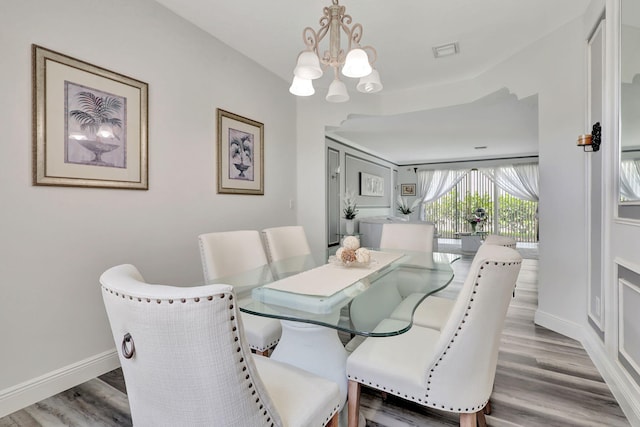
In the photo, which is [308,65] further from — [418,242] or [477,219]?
[477,219]

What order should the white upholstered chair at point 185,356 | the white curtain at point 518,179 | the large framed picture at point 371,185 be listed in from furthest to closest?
the white curtain at point 518,179
the large framed picture at point 371,185
the white upholstered chair at point 185,356

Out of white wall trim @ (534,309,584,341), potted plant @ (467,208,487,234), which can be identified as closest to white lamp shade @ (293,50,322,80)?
white wall trim @ (534,309,584,341)

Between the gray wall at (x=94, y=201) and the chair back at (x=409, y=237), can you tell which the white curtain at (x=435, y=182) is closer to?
Result: the chair back at (x=409, y=237)

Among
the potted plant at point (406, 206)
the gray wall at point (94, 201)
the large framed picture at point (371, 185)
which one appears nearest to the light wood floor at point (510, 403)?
the gray wall at point (94, 201)

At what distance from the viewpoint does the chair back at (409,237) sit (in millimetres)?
2768

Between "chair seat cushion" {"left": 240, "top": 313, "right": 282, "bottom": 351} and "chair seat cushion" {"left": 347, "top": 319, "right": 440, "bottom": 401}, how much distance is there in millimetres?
535

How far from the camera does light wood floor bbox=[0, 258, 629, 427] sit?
1.54m

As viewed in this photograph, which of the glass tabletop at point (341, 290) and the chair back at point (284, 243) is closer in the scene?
the glass tabletop at point (341, 290)

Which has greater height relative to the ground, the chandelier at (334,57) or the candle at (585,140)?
the chandelier at (334,57)

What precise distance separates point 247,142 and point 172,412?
267 centimetres

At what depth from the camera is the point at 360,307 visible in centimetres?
135

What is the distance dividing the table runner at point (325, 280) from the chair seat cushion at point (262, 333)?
26 centimetres

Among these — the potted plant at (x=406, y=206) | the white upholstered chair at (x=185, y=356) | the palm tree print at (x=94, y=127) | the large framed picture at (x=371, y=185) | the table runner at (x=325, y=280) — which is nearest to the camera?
the white upholstered chair at (x=185, y=356)

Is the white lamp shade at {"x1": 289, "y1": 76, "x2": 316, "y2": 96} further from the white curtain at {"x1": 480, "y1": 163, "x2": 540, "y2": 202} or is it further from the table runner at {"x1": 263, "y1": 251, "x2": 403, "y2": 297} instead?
the white curtain at {"x1": 480, "y1": 163, "x2": 540, "y2": 202}
